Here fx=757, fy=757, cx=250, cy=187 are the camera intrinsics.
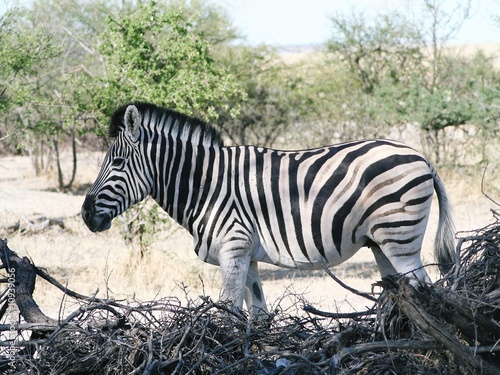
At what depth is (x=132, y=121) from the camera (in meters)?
5.94

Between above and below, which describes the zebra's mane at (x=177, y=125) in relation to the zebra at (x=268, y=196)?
above

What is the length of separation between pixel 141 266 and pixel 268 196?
Answer: 11.8ft

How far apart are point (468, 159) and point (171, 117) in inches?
572

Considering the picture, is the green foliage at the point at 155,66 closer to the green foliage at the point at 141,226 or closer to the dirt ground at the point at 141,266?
the green foliage at the point at 141,226

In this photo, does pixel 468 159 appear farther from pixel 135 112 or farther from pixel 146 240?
pixel 135 112

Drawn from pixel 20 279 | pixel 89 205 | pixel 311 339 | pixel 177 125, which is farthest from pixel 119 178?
pixel 311 339

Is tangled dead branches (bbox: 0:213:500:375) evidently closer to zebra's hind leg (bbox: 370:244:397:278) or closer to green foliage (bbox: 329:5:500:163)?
zebra's hind leg (bbox: 370:244:397:278)

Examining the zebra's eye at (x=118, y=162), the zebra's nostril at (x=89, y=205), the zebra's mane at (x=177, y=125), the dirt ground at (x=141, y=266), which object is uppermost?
the zebra's mane at (x=177, y=125)

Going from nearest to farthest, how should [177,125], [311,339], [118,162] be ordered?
[311,339]
[118,162]
[177,125]

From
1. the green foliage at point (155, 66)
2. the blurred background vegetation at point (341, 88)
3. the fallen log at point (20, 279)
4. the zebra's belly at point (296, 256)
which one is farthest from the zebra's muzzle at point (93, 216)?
the blurred background vegetation at point (341, 88)

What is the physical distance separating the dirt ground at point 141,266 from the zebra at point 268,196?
378mm

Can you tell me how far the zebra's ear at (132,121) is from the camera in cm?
586

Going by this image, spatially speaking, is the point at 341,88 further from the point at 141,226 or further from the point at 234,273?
the point at 234,273

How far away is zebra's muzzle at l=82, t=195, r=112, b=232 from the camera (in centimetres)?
592
